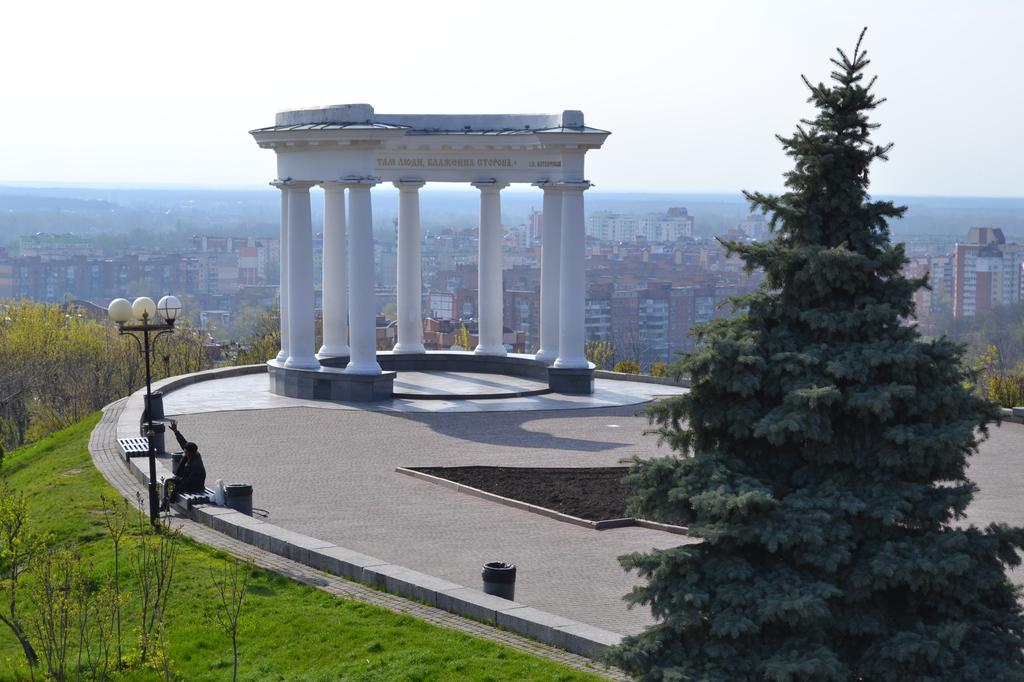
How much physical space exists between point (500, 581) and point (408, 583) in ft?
4.30

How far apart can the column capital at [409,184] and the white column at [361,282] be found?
4111 mm

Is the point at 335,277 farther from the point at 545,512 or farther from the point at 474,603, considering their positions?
the point at 474,603

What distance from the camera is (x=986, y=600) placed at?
13.1 metres

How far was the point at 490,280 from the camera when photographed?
4528 centimetres

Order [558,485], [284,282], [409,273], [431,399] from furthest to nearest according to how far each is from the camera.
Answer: [409,273] < [284,282] < [431,399] < [558,485]

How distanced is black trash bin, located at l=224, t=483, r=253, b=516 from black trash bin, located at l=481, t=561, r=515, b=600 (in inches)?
268

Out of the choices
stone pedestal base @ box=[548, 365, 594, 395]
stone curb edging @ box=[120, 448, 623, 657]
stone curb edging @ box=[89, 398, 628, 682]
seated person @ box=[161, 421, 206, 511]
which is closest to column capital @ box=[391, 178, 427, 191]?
stone pedestal base @ box=[548, 365, 594, 395]

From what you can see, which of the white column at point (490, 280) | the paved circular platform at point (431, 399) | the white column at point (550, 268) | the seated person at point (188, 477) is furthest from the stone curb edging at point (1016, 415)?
the seated person at point (188, 477)

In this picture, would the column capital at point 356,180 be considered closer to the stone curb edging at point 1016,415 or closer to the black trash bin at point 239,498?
the black trash bin at point 239,498

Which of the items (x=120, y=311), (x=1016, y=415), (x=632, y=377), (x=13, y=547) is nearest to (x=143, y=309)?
(x=120, y=311)

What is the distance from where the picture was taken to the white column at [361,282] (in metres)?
39.1

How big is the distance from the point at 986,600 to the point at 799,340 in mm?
2863

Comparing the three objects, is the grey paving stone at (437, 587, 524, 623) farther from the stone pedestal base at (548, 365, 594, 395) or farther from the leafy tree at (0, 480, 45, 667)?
the stone pedestal base at (548, 365, 594, 395)

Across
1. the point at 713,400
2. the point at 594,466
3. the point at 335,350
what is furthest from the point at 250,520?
the point at 335,350
